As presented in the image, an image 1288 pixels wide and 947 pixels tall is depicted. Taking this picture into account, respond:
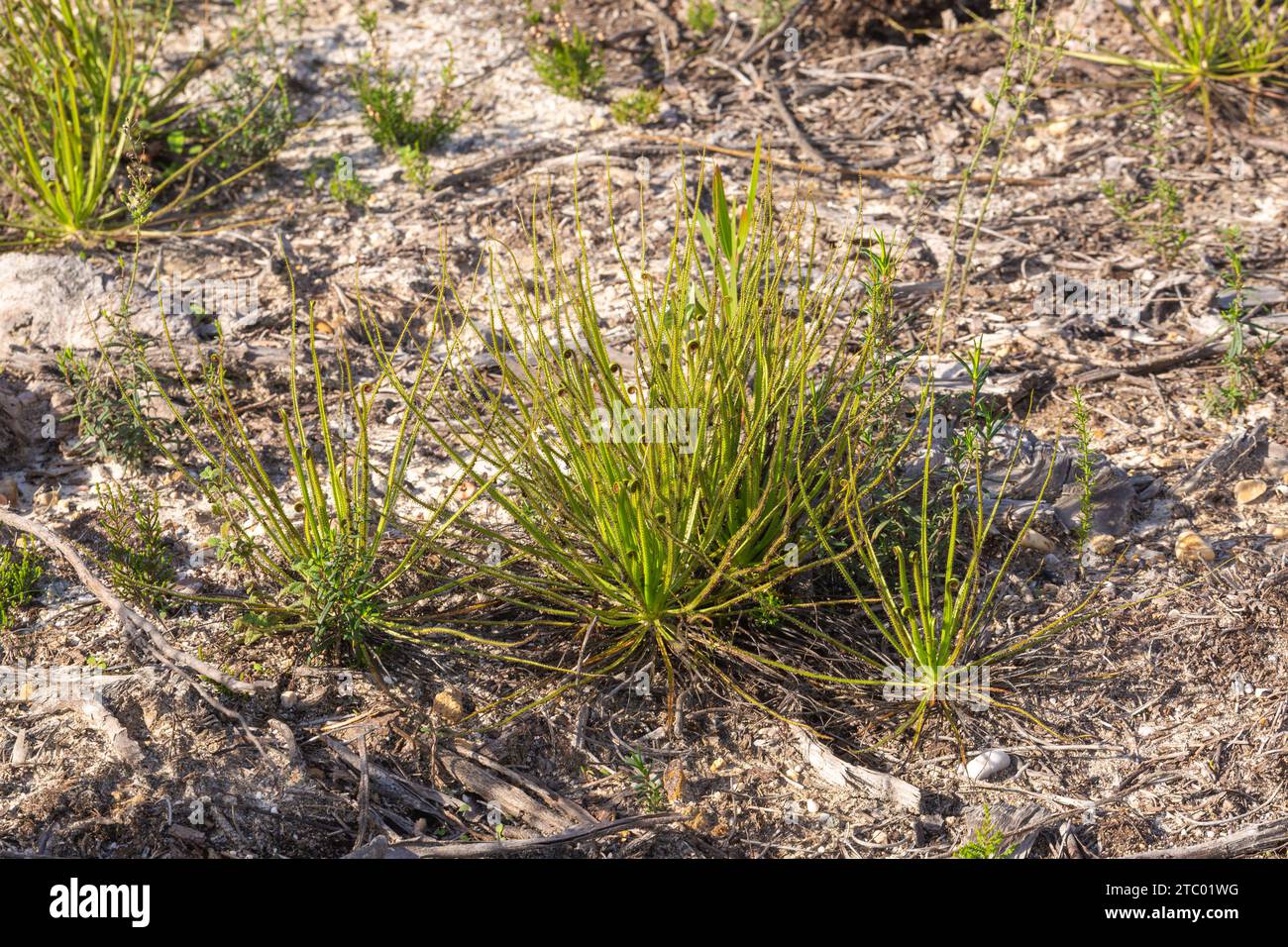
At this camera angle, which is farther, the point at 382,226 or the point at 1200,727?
the point at 382,226

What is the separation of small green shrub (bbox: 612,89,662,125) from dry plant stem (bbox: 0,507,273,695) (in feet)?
10.0

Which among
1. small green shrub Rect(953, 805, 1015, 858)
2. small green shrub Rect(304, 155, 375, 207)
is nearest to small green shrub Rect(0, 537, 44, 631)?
small green shrub Rect(304, 155, 375, 207)

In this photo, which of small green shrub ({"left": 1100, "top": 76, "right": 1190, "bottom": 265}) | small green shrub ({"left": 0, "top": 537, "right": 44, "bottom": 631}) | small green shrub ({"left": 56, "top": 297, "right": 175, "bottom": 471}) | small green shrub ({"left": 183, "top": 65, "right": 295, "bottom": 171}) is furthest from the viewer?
small green shrub ({"left": 183, "top": 65, "right": 295, "bottom": 171})

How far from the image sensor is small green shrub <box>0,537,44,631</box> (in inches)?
122

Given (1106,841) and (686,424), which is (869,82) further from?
(1106,841)

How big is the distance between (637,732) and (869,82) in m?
3.74

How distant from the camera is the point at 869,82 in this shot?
547cm

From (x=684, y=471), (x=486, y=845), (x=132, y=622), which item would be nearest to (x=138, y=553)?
(x=132, y=622)

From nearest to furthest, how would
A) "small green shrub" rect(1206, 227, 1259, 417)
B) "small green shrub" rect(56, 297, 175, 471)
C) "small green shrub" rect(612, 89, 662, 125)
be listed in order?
"small green shrub" rect(56, 297, 175, 471) → "small green shrub" rect(1206, 227, 1259, 417) → "small green shrub" rect(612, 89, 662, 125)

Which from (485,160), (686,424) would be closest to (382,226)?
(485,160)

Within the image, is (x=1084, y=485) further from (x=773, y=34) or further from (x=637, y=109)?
(x=773, y=34)

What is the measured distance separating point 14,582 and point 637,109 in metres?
3.26

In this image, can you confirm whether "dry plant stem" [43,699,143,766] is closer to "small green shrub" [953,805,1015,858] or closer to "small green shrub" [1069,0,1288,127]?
"small green shrub" [953,805,1015,858]

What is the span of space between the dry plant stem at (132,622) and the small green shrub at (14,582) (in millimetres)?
78
